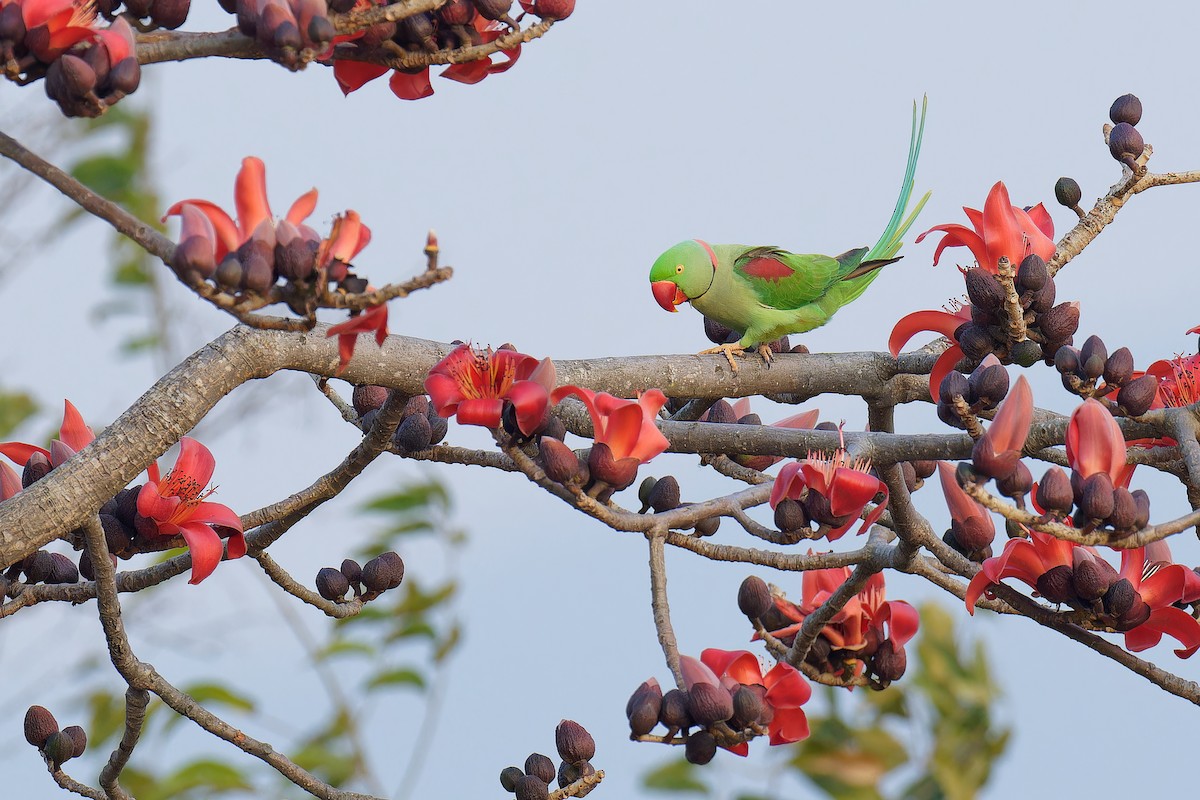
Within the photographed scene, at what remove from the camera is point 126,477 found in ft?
6.75

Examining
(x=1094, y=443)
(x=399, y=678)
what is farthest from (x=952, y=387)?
(x=399, y=678)

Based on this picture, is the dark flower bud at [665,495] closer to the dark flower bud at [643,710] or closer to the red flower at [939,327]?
the dark flower bud at [643,710]

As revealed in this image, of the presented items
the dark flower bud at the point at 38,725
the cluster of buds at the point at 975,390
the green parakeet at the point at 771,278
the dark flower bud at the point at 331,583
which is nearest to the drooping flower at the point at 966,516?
the cluster of buds at the point at 975,390

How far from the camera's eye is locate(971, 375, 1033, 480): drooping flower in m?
1.61

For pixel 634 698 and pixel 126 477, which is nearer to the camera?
pixel 634 698

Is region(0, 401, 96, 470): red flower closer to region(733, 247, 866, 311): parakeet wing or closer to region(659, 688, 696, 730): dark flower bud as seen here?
region(659, 688, 696, 730): dark flower bud

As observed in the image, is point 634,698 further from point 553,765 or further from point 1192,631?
point 1192,631

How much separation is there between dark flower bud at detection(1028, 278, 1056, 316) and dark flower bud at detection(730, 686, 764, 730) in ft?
2.80

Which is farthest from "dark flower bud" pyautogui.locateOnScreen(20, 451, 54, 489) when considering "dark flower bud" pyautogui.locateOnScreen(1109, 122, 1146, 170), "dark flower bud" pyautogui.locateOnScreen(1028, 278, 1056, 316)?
"dark flower bud" pyautogui.locateOnScreen(1109, 122, 1146, 170)

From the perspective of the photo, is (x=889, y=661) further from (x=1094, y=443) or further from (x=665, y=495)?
(x=1094, y=443)

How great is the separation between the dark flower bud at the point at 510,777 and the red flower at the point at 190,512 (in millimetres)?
595

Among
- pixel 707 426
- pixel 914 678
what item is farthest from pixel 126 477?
pixel 914 678

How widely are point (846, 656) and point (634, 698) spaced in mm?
642

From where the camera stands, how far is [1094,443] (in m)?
1.71
